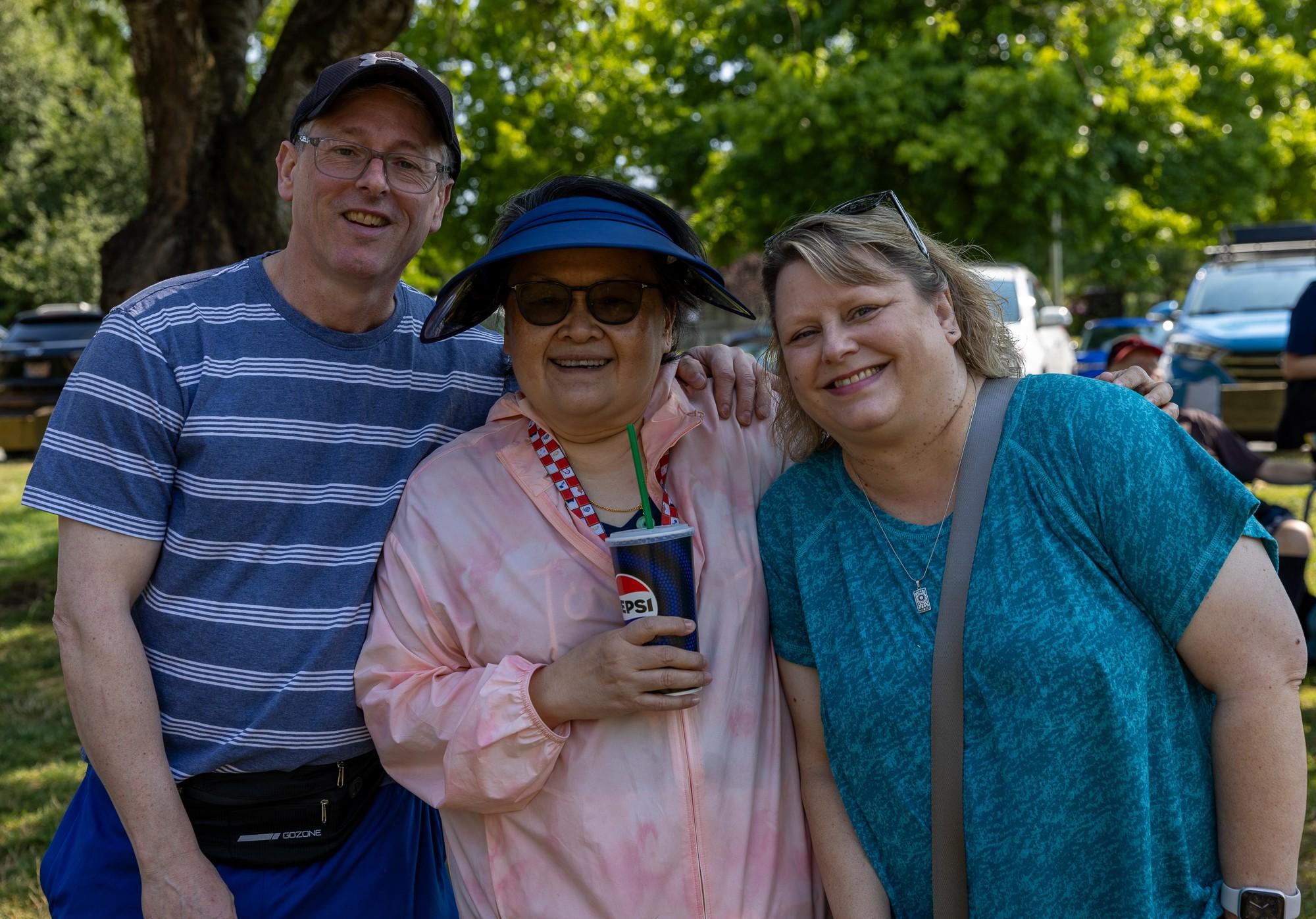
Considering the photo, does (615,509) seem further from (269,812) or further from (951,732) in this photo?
(269,812)

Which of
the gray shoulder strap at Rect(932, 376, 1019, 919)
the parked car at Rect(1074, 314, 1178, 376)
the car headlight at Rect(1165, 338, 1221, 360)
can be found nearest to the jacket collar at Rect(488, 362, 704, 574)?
the gray shoulder strap at Rect(932, 376, 1019, 919)

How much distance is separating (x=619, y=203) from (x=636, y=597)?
0.82 m

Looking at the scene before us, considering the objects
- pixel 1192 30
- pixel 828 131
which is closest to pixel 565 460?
pixel 828 131

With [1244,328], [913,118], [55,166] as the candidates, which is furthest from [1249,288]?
[55,166]

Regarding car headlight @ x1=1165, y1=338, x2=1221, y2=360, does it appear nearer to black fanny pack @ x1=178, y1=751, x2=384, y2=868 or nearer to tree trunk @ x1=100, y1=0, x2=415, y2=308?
tree trunk @ x1=100, y1=0, x2=415, y2=308

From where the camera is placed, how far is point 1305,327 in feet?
23.6

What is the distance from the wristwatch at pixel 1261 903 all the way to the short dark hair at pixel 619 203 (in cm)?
153

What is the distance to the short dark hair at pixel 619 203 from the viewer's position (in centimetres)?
230

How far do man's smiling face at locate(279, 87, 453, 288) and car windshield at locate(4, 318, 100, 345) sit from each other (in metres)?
16.4

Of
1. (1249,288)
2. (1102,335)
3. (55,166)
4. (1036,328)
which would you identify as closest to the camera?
(1036,328)

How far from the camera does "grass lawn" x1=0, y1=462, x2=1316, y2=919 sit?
14.0 ft

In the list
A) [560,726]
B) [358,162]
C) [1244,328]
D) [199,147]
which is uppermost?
[1244,328]

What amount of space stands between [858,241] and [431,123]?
1009mm

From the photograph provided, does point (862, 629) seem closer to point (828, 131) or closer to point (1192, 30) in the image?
point (828, 131)
